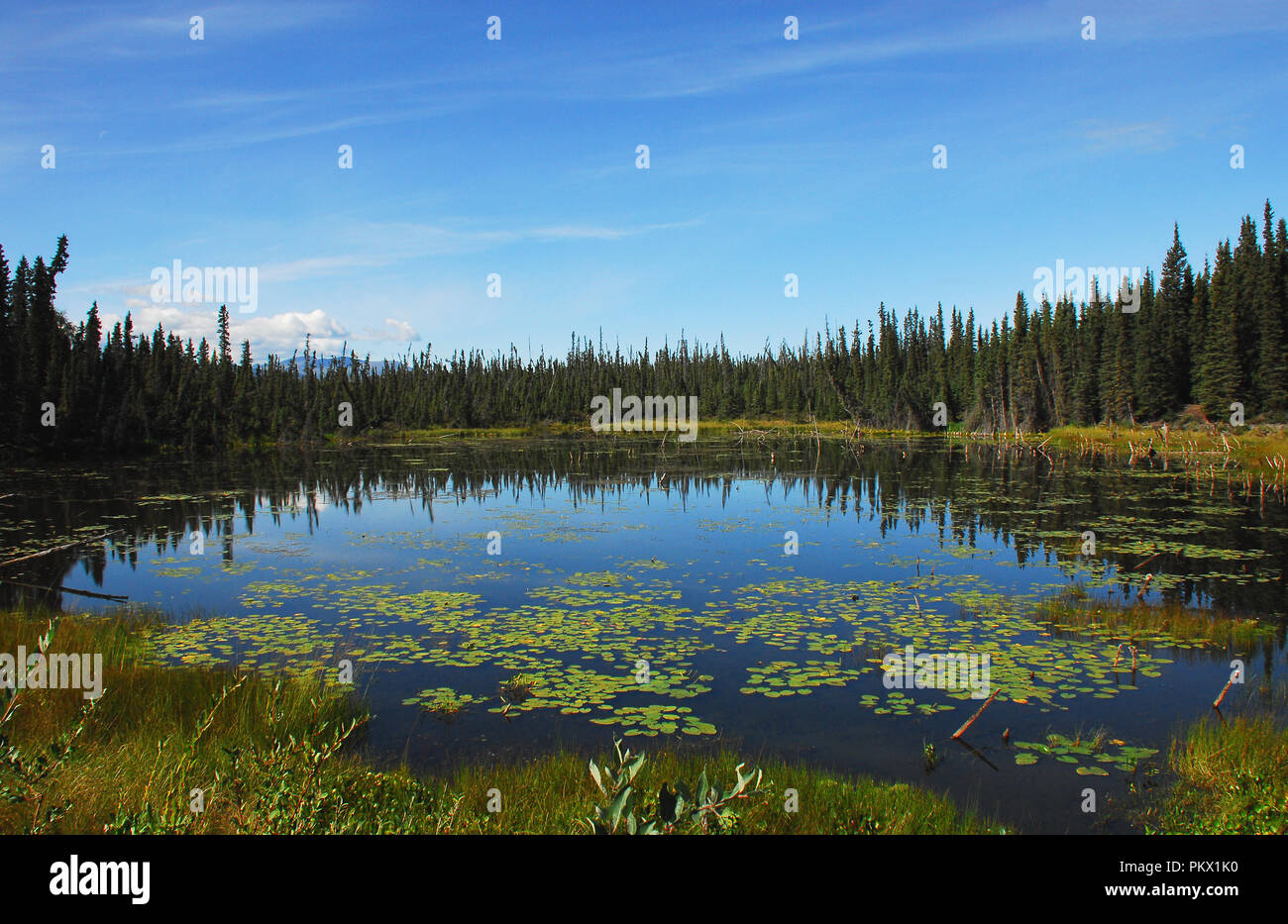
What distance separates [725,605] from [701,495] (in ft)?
49.8

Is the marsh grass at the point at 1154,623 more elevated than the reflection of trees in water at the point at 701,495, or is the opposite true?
the reflection of trees in water at the point at 701,495

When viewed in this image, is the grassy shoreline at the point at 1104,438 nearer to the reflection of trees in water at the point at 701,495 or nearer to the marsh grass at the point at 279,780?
the reflection of trees in water at the point at 701,495

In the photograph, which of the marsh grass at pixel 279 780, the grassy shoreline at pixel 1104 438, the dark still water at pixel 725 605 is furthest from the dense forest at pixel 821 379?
the marsh grass at pixel 279 780

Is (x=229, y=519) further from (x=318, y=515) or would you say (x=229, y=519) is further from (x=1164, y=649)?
(x=1164, y=649)

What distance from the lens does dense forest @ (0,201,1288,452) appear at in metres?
53.6

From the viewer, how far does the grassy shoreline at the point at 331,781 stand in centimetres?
466

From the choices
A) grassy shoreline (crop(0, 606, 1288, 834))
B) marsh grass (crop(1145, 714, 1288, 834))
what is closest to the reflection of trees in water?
marsh grass (crop(1145, 714, 1288, 834))

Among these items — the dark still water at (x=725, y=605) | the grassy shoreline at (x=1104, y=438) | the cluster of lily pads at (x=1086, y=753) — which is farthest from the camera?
the grassy shoreline at (x=1104, y=438)

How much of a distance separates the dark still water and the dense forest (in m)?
28.6

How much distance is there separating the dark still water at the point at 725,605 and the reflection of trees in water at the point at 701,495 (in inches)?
8.0

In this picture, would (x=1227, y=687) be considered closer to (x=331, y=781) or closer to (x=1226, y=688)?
(x=1226, y=688)

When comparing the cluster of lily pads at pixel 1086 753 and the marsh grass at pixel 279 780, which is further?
the cluster of lily pads at pixel 1086 753
